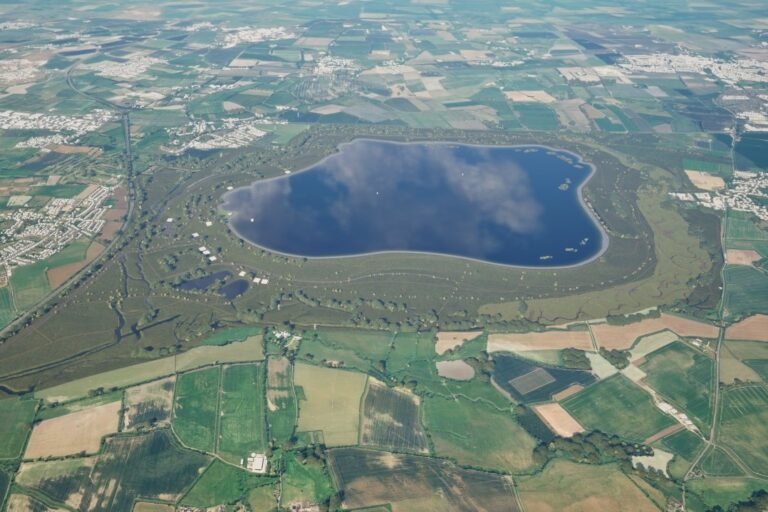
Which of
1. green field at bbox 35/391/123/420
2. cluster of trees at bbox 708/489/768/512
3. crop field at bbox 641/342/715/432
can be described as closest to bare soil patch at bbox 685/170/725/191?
crop field at bbox 641/342/715/432

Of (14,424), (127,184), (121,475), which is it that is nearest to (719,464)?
(121,475)

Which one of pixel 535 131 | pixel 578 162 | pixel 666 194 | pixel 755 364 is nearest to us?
pixel 755 364

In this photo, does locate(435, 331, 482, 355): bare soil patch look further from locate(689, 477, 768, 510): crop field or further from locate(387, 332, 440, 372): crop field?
locate(689, 477, 768, 510): crop field

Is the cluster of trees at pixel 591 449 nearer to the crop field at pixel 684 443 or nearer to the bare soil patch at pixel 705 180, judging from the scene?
the crop field at pixel 684 443

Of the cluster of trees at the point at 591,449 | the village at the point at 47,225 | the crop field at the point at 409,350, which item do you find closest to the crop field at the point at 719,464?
the cluster of trees at the point at 591,449

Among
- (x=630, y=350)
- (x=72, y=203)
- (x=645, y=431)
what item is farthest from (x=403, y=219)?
(x=72, y=203)

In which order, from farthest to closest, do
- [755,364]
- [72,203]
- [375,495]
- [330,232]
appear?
[72,203], [330,232], [755,364], [375,495]

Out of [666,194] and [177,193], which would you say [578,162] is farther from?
[177,193]
